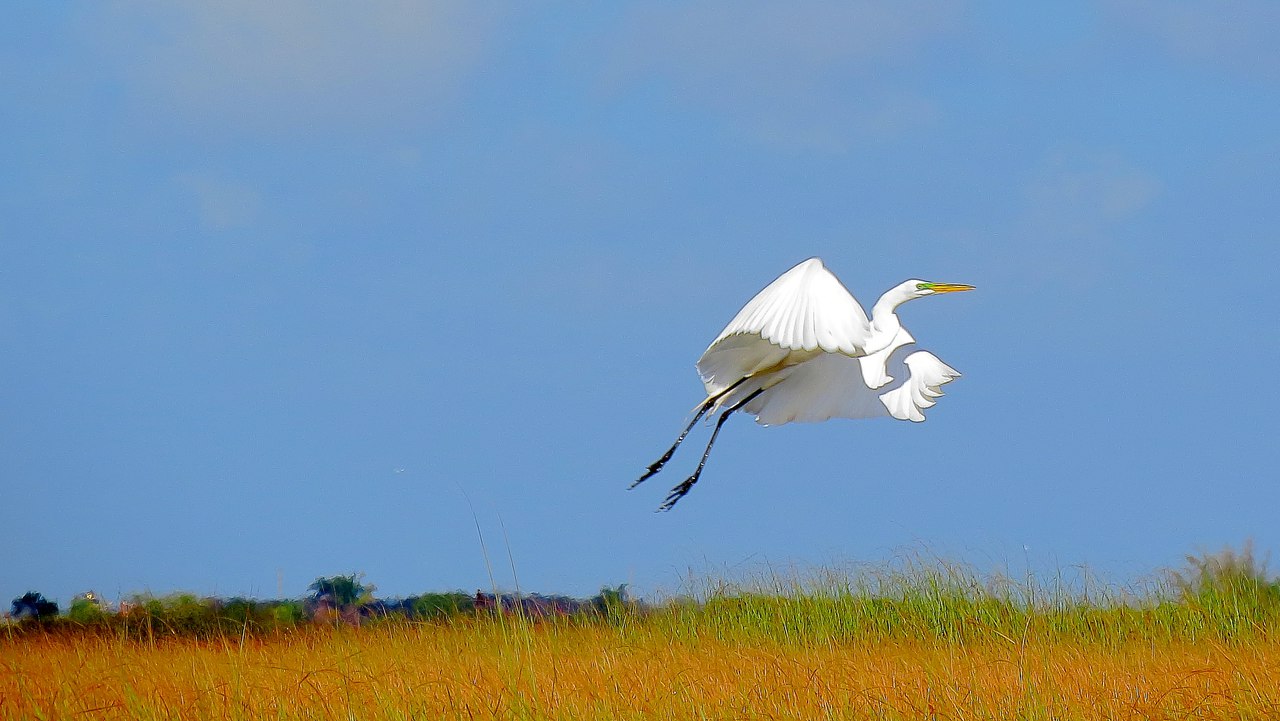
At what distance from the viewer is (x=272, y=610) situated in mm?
8648

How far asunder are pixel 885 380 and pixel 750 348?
0.74m

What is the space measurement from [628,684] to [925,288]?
300 centimetres

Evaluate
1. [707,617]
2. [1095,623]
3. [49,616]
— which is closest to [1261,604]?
[1095,623]

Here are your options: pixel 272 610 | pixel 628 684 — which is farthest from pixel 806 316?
pixel 272 610

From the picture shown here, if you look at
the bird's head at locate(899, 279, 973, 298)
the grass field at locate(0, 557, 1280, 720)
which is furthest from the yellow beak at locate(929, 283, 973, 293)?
the grass field at locate(0, 557, 1280, 720)

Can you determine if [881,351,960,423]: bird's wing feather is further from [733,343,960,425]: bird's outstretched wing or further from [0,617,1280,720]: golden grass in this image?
[0,617,1280,720]: golden grass

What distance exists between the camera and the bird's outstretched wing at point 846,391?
6.27m

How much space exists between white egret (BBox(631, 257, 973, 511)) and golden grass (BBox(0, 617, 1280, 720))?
132 cm

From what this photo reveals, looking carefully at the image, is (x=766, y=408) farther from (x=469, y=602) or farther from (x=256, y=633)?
(x=256, y=633)

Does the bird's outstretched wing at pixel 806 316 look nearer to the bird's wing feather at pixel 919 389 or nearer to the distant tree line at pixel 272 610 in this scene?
the bird's wing feather at pixel 919 389

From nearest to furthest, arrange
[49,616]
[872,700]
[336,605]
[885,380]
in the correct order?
[872,700] → [885,380] → [49,616] → [336,605]

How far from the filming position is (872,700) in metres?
4.94

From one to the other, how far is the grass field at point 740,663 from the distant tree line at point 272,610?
11 centimetres

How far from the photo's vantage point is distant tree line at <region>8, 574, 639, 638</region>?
8.30 meters
